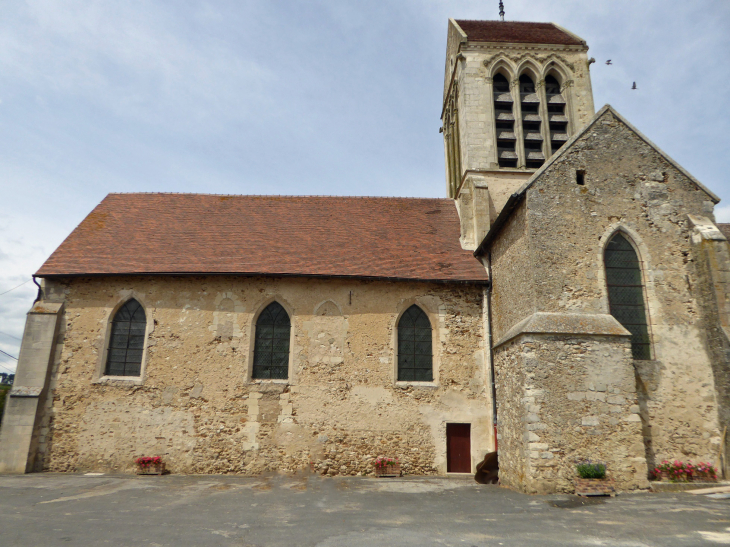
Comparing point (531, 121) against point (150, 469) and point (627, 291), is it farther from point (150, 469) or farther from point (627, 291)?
point (150, 469)

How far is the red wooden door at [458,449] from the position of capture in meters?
11.4

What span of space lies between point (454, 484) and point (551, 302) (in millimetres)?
4332

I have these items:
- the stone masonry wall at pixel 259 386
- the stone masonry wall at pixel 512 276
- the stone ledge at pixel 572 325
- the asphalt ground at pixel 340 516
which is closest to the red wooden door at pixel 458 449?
the stone masonry wall at pixel 259 386

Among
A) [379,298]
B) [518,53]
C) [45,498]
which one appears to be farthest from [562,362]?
[518,53]

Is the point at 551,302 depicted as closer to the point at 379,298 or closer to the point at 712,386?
the point at 712,386

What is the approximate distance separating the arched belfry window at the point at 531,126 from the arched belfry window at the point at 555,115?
406 millimetres

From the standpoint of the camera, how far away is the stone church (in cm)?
888

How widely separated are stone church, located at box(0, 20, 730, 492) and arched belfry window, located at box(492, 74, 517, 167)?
129mm

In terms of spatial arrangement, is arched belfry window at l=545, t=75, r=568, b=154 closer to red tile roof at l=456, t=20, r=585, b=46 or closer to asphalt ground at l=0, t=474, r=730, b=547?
red tile roof at l=456, t=20, r=585, b=46

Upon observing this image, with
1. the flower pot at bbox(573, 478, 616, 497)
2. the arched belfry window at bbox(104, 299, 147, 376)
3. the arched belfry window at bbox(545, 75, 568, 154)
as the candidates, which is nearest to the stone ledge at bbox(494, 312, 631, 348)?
the flower pot at bbox(573, 478, 616, 497)

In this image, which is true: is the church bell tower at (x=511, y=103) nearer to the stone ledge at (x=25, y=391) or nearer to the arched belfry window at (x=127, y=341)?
the arched belfry window at (x=127, y=341)

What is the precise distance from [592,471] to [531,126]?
11544 mm

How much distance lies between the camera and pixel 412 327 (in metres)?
12.3

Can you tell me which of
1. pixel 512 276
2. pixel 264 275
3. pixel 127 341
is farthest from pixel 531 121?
pixel 127 341
